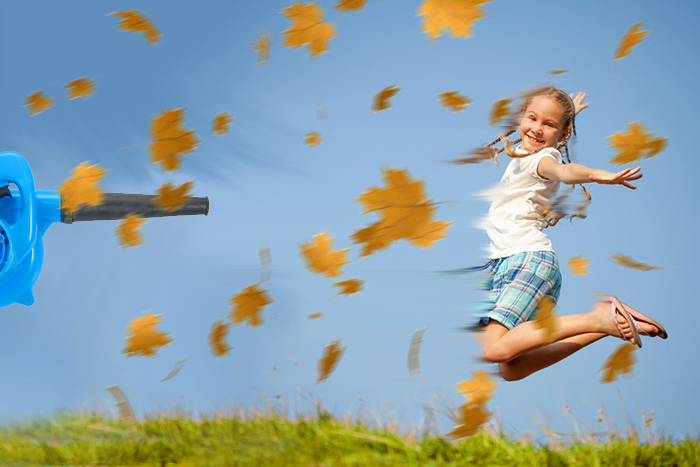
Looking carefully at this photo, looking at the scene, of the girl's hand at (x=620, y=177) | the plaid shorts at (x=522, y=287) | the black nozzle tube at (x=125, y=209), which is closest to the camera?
the girl's hand at (x=620, y=177)

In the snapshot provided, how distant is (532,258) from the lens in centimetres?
162

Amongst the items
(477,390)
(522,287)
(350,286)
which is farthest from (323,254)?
(522,287)

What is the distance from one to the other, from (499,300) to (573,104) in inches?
24.2

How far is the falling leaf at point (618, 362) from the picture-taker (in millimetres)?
1474

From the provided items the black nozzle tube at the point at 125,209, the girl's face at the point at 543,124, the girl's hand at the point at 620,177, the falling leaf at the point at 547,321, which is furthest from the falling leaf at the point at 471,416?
the black nozzle tube at the point at 125,209

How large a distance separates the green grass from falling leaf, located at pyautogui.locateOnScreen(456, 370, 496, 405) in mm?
315

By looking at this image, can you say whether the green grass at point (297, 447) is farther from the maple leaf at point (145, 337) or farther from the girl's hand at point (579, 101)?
the girl's hand at point (579, 101)

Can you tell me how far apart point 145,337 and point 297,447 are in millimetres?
482

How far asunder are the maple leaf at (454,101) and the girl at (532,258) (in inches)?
11.4

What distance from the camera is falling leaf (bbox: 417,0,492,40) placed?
3.72 ft

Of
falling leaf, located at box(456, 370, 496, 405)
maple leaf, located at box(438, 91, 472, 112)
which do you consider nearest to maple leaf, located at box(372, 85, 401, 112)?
maple leaf, located at box(438, 91, 472, 112)

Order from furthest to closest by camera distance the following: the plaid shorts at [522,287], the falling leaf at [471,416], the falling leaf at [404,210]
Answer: the plaid shorts at [522,287], the falling leaf at [471,416], the falling leaf at [404,210]

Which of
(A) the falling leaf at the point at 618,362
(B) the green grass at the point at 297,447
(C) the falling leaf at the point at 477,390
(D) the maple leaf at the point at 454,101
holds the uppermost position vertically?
(D) the maple leaf at the point at 454,101

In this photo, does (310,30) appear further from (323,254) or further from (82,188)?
(82,188)
